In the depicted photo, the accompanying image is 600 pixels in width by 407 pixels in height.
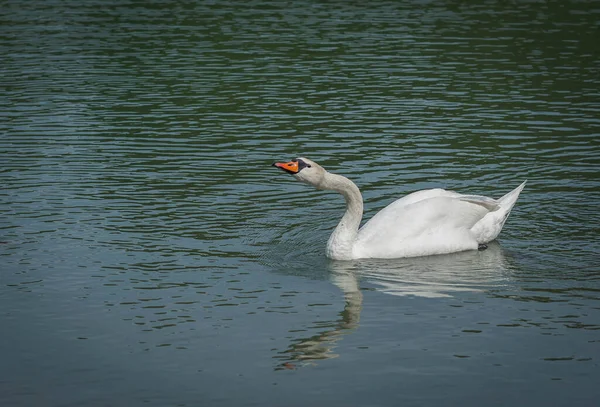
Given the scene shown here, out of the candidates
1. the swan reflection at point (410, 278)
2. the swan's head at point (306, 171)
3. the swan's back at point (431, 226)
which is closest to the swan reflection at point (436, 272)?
the swan reflection at point (410, 278)

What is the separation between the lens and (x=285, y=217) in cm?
1933

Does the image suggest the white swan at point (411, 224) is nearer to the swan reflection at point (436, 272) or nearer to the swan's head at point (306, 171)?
the swan's head at point (306, 171)

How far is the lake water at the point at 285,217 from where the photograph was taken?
1273cm

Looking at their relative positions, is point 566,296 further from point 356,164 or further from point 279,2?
point 279,2

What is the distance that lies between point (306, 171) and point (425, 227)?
6.79 ft

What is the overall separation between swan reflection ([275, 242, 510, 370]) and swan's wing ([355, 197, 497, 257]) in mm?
164

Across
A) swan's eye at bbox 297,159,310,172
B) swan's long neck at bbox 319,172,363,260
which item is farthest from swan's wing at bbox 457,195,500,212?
swan's eye at bbox 297,159,310,172

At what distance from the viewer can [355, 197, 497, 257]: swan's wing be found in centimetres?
1716

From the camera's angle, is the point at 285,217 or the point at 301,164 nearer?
the point at 301,164

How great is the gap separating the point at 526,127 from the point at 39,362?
51.5 feet

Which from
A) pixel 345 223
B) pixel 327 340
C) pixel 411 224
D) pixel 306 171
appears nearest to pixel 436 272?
pixel 411 224

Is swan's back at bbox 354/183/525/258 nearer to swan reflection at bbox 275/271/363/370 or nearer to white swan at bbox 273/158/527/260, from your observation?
white swan at bbox 273/158/527/260

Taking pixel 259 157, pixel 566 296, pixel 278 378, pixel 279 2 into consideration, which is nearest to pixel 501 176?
pixel 259 157

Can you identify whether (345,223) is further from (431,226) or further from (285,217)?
(285,217)
